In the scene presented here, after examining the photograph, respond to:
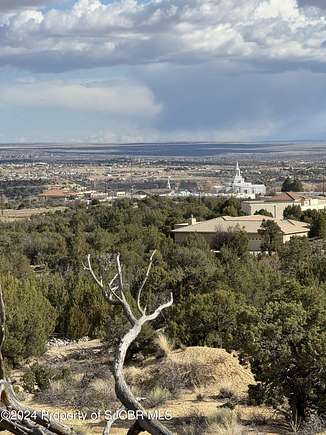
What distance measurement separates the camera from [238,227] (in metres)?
46.6

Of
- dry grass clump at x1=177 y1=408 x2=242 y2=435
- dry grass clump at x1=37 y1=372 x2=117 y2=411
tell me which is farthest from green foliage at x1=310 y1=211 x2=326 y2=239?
dry grass clump at x1=177 y1=408 x2=242 y2=435

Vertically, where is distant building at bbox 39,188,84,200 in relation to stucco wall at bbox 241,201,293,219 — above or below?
below

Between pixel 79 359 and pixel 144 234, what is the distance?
79.3 feet

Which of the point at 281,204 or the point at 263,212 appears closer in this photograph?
the point at 263,212

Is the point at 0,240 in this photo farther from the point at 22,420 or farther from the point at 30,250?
the point at 22,420

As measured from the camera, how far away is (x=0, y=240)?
44.0m

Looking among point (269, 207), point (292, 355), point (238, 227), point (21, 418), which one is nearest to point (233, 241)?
point (238, 227)

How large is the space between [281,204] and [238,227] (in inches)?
826

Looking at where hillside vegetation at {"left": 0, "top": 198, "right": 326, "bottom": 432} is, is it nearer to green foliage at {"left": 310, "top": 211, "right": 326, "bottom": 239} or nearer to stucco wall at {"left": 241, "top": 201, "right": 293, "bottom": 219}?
green foliage at {"left": 310, "top": 211, "right": 326, "bottom": 239}

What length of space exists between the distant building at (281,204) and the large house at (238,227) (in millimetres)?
12382

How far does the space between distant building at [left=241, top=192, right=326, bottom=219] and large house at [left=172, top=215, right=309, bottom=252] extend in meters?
12.4

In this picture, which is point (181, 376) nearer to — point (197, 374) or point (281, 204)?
point (197, 374)

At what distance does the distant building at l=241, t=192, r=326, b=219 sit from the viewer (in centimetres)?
6281

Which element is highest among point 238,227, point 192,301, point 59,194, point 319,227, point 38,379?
point 192,301
